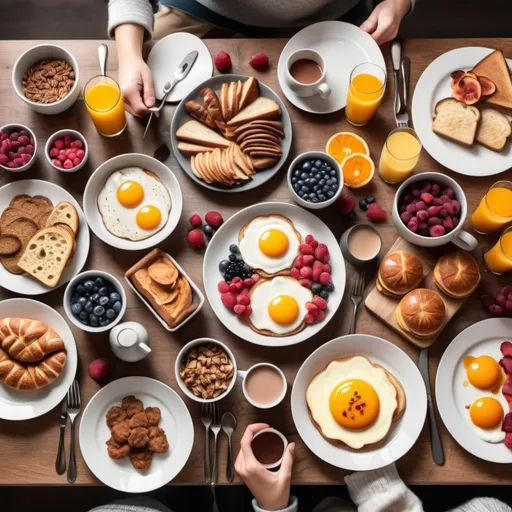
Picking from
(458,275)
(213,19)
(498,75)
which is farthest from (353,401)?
(213,19)

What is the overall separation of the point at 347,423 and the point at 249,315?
Answer: 1.64 ft

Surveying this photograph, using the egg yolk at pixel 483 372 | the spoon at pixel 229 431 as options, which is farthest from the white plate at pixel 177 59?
the egg yolk at pixel 483 372

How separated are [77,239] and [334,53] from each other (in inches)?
48.2

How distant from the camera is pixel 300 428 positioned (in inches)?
75.2

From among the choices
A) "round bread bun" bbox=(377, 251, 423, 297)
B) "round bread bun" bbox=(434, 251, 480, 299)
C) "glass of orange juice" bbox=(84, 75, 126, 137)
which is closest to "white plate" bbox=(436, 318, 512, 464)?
"round bread bun" bbox=(434, 251, 480, 299)

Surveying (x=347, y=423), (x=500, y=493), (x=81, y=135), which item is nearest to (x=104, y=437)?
(x=347, y=423)

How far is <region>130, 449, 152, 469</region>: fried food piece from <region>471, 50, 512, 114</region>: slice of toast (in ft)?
5.92

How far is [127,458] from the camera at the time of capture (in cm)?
192

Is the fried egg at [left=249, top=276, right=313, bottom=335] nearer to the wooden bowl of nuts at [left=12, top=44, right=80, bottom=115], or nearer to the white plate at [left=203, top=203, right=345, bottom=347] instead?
the white plate at [left=203, top=203, right=345, bottom=347]

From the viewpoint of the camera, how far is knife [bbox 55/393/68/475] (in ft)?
6.23

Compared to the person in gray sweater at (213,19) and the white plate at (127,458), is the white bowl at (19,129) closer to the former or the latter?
the person in gray sweater at (213,19)

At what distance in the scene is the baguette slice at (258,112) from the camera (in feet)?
6.85

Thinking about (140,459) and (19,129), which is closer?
(140,459)

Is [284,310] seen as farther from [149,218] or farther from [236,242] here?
[149,218]
